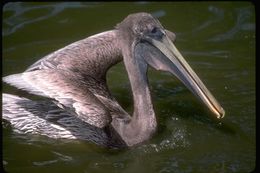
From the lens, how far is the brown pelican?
5574 mm

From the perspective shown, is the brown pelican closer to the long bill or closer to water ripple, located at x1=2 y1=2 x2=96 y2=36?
the long bill

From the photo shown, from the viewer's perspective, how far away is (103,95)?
6.49 meters

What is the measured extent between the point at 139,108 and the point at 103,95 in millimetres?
629

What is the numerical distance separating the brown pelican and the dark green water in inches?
5.7

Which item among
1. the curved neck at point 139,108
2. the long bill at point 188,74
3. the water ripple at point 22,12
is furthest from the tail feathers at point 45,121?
the water ripple at point 22,12

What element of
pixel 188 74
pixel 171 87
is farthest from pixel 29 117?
pixel 171 87

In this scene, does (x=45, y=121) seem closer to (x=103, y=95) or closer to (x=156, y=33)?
(x=103, y=95)

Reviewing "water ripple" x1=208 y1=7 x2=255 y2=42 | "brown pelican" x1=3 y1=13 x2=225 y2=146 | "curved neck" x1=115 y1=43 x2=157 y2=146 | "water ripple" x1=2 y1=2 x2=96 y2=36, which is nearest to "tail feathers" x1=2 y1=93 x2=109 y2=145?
"brown pelican" x1=3 y1=13 x2=225 y2=146

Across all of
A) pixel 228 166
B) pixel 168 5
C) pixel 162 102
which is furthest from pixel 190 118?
pixel 168 5

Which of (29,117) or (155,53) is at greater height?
(155,53)

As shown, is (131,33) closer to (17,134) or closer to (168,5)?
(17,134)

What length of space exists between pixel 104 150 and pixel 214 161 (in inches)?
40.9

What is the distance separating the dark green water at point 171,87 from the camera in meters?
5.77

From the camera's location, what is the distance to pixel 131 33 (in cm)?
588
